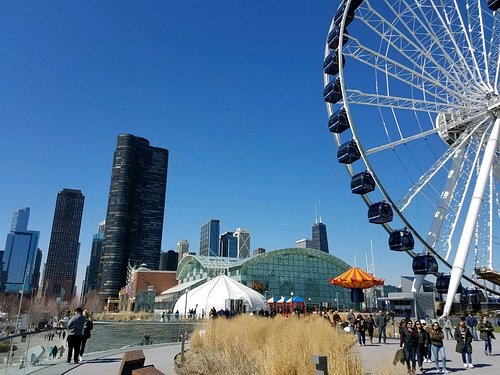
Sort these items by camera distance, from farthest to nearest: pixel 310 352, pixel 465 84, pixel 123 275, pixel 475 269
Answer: pixel 123 275 → pixel 475 269 → pixel 465 84 → pixel 310 352

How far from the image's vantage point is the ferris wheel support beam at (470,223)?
24328 millimetres

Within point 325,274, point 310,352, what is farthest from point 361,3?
point 325,274

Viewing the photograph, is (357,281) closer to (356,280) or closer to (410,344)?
(356,280)

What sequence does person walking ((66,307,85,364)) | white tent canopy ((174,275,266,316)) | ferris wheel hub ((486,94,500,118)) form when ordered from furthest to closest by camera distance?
1. white tent canopy ((174,275,266,316))
2. ferris wheel hub ((486,94,500,118))
3. person walking ((66,307,85,364))

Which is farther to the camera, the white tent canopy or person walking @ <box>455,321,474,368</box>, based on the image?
the white tent canopy

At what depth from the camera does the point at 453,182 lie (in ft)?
92.8

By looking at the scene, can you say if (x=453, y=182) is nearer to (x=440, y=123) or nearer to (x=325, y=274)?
(x=440, y=123)

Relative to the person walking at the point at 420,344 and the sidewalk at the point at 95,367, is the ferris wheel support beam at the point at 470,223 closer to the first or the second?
the person walking at the point at 420,344

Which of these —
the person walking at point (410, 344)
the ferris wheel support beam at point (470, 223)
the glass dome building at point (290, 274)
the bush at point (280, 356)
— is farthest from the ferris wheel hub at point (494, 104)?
the glass dome building at point (290, 274)

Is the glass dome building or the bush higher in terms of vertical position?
the glass dome building

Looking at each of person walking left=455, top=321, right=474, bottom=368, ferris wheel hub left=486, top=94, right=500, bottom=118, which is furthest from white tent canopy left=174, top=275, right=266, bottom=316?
person walking left=455, top=321, right=474, bottom=368

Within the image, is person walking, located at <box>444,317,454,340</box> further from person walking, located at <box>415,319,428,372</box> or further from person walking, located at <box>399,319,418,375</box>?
person walking, located at <box>399,319,418,375</box>

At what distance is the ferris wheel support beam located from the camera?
24.3 meters

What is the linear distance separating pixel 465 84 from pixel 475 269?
1349 centimetres
